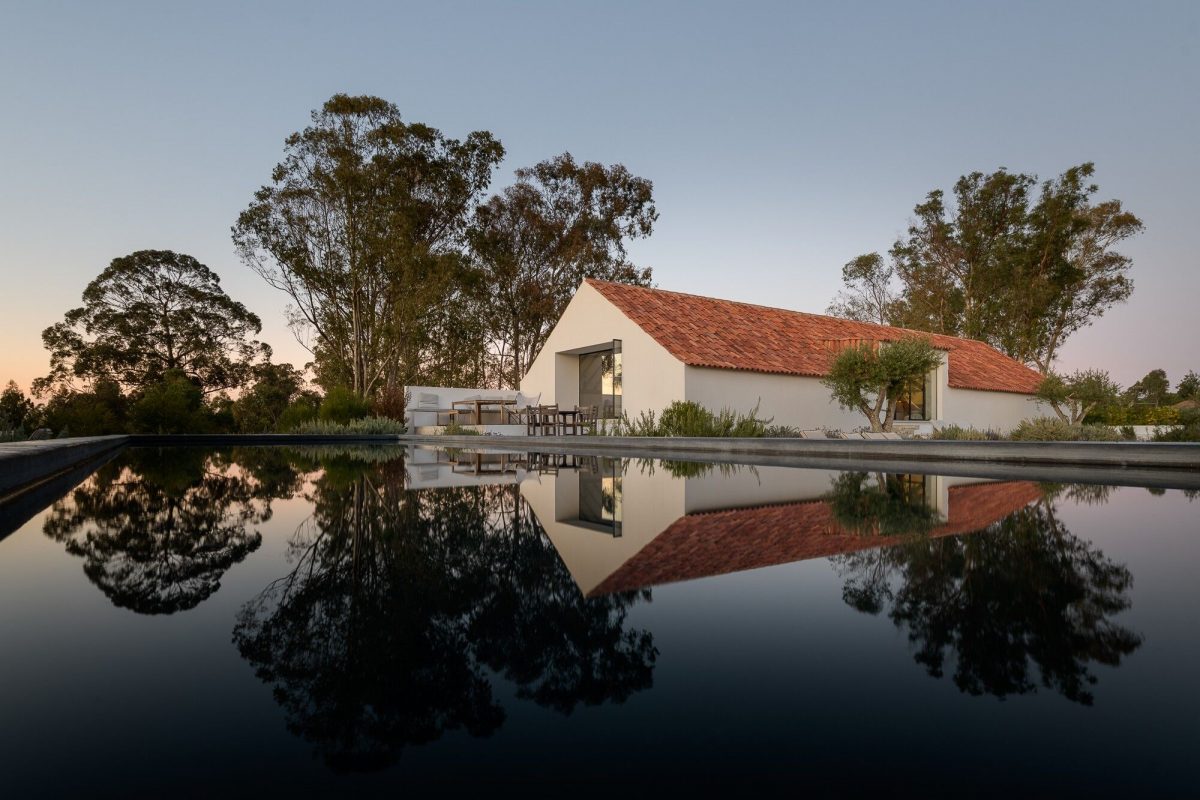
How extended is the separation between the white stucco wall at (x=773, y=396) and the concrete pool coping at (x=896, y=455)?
4500 millimetres

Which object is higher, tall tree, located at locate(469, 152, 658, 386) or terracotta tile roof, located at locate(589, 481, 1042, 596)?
tall tree, located at locate(469, 152, 658, 386)

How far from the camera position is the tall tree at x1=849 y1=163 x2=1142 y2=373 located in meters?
34.7

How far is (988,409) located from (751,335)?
11.7 m

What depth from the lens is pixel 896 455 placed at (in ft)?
35.1

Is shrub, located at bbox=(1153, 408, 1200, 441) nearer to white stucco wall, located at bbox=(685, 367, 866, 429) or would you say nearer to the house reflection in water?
white stucco wall, located at bbox=(685, 367, 866, 429)

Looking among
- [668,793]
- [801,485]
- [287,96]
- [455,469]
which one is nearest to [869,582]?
[668,793]

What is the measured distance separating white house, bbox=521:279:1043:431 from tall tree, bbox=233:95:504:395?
6741mm

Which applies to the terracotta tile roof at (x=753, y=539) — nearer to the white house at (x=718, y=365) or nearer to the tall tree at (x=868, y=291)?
the white house at (x=718, y=365)

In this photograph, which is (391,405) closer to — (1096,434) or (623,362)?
(623,362)

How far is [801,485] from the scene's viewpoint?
268 inches

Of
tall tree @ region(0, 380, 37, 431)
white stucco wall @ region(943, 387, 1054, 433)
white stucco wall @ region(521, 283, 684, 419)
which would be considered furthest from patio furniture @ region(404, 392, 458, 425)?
white stucco wall @ region(943, 387, 1054, 433)

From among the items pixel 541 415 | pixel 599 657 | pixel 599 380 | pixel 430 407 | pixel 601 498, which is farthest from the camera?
pixel 599 380

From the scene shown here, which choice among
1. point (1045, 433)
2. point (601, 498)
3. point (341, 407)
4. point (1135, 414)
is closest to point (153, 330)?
point (341, 407)

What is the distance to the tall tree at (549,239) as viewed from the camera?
3072 centimetres
